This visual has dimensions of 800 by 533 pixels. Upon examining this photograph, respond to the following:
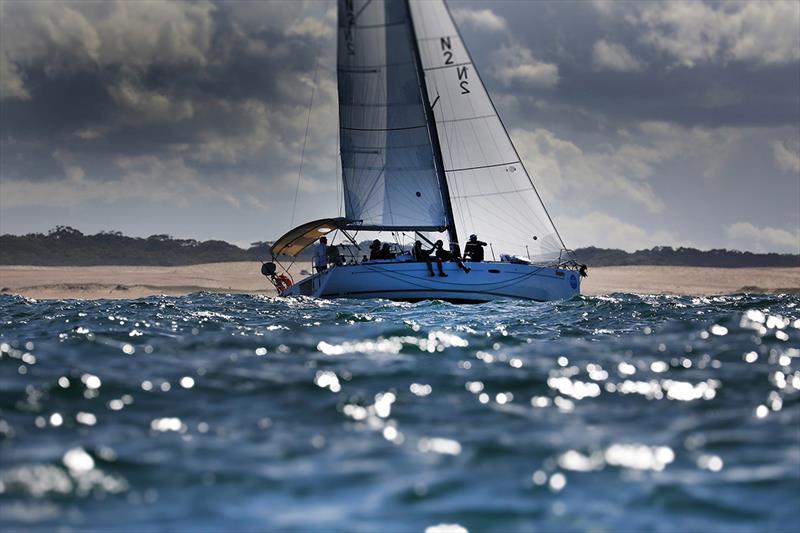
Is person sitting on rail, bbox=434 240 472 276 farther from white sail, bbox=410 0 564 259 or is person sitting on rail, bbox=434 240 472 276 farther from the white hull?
white sail, bbox=410 0 564 259

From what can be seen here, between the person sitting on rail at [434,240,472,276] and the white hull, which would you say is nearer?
the white hull

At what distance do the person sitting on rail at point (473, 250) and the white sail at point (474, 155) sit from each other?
1.75m

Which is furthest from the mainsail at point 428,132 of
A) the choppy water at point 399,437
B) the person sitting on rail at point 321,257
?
the choppy water at point 399,437

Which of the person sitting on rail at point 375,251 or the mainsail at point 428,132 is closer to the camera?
the person sitting on rail at point 375,251

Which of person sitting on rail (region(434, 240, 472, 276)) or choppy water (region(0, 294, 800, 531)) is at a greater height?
person sitting on rail (region(434, 240, 472, 276))

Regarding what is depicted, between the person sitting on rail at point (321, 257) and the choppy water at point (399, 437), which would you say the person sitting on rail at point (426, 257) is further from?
the choppy water at point (399, 437)

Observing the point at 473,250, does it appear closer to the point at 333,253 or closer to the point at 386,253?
the point at 386,253

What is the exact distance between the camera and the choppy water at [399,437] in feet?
17.0

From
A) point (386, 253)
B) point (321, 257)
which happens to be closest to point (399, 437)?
point (386, 253)

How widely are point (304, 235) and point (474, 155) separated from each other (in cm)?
942

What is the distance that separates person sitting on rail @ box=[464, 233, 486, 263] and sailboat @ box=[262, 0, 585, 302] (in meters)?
1.09

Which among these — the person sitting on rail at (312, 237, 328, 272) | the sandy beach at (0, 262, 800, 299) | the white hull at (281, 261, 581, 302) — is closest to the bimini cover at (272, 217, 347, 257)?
the person sitting on rail at (312, 237, 328, 272)

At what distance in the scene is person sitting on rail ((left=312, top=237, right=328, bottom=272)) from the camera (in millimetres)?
34812

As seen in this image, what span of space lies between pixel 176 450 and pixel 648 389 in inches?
188
